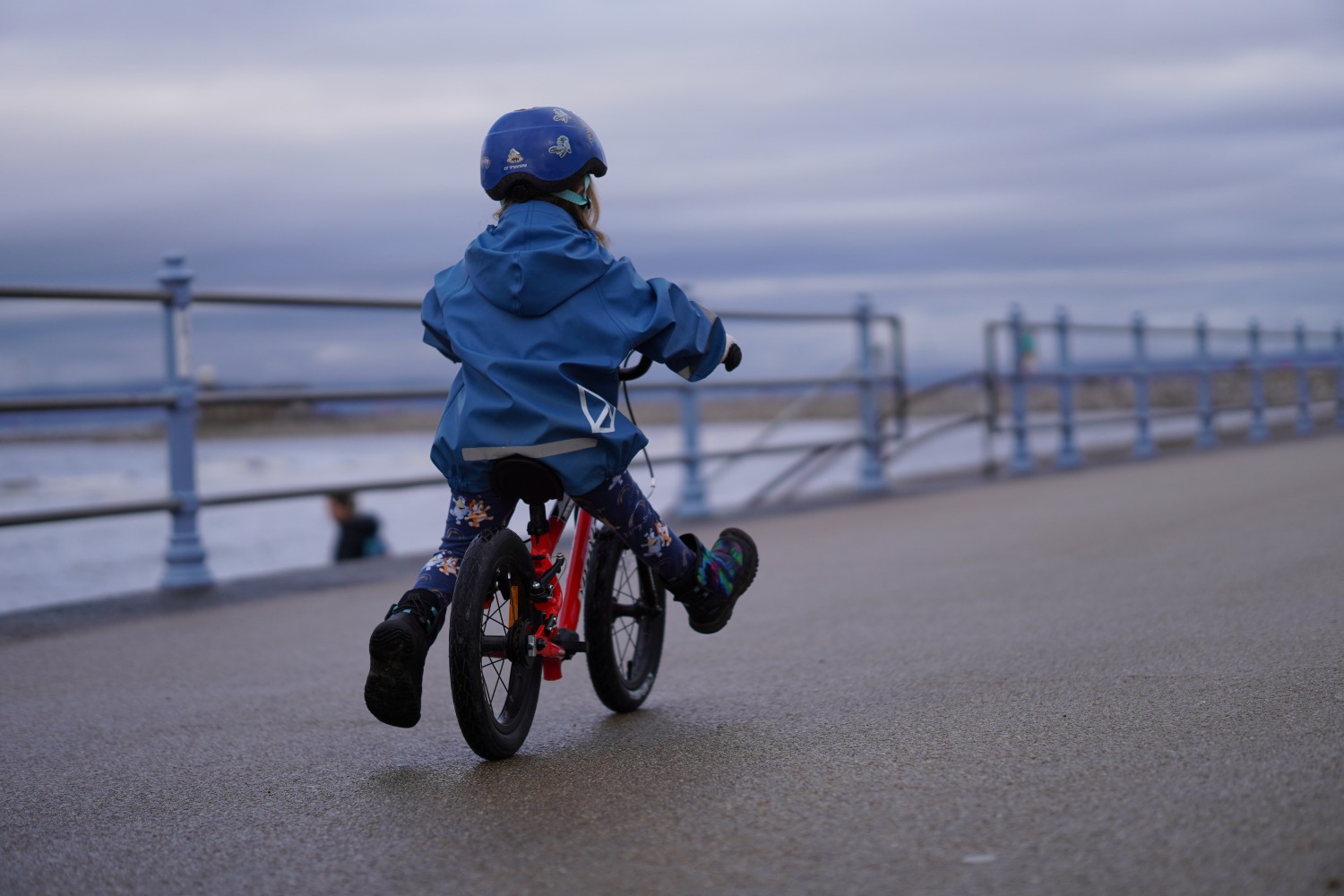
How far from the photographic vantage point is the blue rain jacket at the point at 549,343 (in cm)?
303

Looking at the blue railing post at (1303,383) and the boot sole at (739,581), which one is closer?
the boot sole at (739,581)

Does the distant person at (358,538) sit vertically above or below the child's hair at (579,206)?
below

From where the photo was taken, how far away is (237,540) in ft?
39.6

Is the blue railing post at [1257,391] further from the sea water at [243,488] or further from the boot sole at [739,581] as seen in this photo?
the boot sole at [739,581]

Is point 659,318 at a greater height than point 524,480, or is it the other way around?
point 659,318

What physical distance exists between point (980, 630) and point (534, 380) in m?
2.03

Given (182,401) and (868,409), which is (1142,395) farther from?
(182,401)

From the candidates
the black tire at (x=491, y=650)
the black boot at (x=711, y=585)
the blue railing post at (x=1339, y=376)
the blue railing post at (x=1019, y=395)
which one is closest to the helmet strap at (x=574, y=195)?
the black tire at (x=491, y=650)

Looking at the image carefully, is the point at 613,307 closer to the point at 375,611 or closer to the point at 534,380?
the point at 534,380

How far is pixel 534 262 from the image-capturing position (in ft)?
10.1

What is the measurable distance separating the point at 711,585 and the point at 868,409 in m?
7.25

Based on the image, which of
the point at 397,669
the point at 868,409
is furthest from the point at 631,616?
the point at 868,409

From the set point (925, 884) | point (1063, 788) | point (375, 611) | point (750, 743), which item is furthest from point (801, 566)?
point (925, 884)

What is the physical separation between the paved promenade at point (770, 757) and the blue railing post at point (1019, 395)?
6927 millimetres
